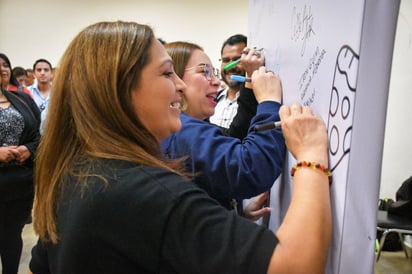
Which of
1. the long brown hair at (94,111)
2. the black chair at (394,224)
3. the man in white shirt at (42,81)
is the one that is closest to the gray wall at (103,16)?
the man in white shirt at (42,81)

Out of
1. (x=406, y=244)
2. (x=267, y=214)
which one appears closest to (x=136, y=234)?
(x=267, y=214)

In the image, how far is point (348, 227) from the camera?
1.93 feet

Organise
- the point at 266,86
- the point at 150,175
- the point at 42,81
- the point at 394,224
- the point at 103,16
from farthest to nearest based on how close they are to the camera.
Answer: the point at 103,16 < the point at 42,81 < the point at 394,224 < the point at 266,86 < the point at 150,175

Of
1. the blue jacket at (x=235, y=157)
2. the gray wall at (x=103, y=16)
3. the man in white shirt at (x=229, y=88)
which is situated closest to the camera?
the blue jacket at (x=235, y=157)

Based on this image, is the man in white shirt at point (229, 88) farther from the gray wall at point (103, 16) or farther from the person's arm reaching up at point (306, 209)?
the gray wall at point (103, 16)

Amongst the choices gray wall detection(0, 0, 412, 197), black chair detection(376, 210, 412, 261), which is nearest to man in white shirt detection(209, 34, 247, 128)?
black chair detection(376, 210, 412, 261)

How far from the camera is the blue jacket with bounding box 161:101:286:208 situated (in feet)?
2.76

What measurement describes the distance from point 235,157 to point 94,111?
Result: 1.08 feet

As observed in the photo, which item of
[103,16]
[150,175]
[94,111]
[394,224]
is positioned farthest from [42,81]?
[150,175]

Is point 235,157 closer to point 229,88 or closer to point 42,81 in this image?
point 229,88

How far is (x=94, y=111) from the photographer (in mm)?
659

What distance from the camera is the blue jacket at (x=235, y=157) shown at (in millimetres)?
842

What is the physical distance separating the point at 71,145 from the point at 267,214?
647mm

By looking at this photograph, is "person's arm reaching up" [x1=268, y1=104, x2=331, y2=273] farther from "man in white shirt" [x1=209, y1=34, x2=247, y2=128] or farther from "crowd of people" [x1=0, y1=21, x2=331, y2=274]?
"man in white shirt" [x1=209, y1=34, x2=247, y2=128]
